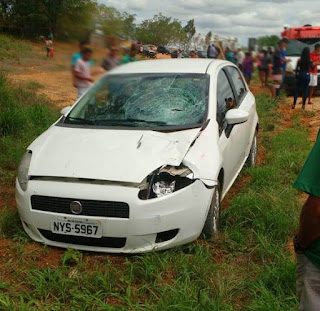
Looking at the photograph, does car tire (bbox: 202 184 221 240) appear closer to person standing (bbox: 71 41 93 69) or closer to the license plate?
the license plate

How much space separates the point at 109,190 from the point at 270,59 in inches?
372

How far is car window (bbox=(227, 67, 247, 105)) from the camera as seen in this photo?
509 centimetres

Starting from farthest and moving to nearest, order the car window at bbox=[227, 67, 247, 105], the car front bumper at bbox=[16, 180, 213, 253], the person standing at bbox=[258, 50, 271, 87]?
the person standing at bbox=[258, 50, 271, 87], the car window at bbox=[227, 67, 247, 105], the car front bumper at bbox=[16, 180, 213, 253]

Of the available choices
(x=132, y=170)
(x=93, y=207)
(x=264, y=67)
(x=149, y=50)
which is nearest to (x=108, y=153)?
(x=132, y=170)

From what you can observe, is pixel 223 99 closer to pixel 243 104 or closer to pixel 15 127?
pixel 243 104

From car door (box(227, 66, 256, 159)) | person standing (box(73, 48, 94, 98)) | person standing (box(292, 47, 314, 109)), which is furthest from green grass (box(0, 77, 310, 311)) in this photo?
person standing (box(292, 47, 314, 109))

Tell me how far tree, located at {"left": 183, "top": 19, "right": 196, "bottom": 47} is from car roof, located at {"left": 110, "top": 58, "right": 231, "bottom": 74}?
3.04ft

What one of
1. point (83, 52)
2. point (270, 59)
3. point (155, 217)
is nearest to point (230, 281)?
point (155, 217)

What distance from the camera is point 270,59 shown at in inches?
451

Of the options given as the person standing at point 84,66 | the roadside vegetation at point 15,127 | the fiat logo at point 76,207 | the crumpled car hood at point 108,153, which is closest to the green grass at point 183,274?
the fiat logo at point 76,207

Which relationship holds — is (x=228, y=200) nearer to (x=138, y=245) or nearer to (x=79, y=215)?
(x=138, y=245)

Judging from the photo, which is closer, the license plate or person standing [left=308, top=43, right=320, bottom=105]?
the license plate

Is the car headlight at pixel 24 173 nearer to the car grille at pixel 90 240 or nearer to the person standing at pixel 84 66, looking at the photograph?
the car grille at pixel 90 240

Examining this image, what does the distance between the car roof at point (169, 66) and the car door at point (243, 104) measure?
1.25 feet
